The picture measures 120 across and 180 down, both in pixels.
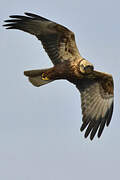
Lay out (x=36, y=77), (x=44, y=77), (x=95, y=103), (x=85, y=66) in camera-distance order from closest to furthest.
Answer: (x=85, y=66), (x=44, y=77), (x=36, y=77), (x=95, y=103)

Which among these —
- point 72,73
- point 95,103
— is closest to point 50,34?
point 72,73

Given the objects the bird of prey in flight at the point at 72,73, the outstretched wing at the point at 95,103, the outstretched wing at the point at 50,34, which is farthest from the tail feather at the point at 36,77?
the outstretched wing at the point at 95,103

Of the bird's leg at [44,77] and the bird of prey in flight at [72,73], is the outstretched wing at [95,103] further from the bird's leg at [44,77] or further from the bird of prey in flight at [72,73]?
the bird's leg at [44,77]

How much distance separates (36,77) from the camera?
13.5 meters

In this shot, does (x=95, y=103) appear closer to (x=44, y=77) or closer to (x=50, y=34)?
(x=44, y=77)

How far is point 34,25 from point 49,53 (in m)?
0.78

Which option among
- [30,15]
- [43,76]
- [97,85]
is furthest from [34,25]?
[97,85]

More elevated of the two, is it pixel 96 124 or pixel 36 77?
pixel 36 77

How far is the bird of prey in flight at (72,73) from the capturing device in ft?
41.8

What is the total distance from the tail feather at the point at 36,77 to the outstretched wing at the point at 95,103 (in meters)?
0.99

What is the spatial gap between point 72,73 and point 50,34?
0.99 m

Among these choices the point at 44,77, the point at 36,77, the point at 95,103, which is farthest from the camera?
the point at 95,103

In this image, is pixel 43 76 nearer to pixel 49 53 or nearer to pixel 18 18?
pixel 49 53

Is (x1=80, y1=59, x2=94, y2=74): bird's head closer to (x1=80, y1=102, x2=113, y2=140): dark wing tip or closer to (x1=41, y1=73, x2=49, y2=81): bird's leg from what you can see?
(x1=41, y1=73, x2=49, y2=81): bird's leg
